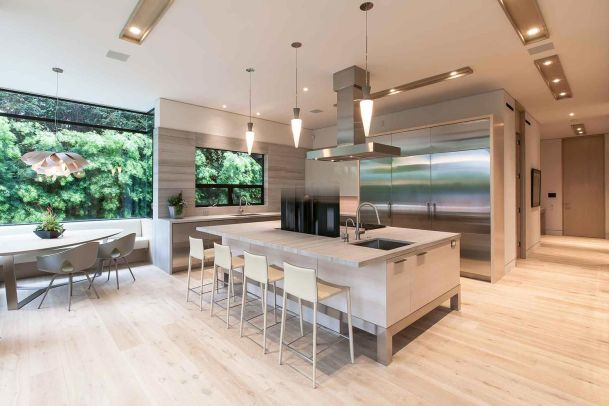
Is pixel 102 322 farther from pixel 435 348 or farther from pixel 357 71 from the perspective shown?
pixel 357 71

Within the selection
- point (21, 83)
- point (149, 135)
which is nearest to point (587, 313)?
point (149, 135)

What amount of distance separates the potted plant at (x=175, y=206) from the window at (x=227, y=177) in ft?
1.88

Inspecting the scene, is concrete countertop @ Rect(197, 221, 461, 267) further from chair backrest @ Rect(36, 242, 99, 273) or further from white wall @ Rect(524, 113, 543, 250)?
white wall @ Rect(524, 113, 543, 250)

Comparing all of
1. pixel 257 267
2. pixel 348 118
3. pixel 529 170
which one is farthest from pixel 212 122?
pixel 529 170

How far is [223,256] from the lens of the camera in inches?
126

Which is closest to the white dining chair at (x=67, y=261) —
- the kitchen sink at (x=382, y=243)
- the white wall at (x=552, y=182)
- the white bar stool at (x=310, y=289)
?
the white bar stool at (x=310, y=289)

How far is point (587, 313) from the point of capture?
11.2ft

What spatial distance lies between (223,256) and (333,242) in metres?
1.18

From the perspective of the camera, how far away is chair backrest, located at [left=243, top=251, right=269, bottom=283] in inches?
105

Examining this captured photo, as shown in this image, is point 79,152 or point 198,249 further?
point 79,152

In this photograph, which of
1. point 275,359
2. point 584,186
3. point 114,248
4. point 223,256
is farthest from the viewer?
point 584,186

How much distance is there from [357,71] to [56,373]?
411cm

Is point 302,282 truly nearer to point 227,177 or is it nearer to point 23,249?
point 23,249

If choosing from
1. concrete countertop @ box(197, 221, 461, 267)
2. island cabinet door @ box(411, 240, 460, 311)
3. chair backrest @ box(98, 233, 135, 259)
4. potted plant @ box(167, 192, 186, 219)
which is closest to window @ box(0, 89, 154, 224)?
potted plant @ box(167, 192, 186, 219)
